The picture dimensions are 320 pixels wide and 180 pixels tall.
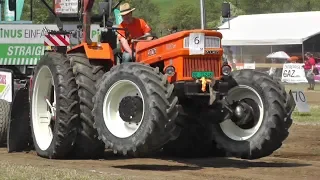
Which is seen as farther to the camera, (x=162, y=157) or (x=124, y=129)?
(x=162, y=157)

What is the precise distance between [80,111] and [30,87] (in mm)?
1417

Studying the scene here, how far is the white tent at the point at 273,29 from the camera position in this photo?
2003 inches

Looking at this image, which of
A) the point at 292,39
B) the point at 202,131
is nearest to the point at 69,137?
the point at 202,131

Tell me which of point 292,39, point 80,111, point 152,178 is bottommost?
Result: point 152,178

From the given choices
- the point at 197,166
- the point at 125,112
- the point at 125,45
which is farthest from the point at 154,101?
the point at 125,45

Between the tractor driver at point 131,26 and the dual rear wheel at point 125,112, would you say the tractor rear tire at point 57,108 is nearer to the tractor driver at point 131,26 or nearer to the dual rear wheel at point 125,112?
the dual rear wheel at point 125,112

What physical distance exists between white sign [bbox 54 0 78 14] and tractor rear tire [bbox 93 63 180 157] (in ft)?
8.36

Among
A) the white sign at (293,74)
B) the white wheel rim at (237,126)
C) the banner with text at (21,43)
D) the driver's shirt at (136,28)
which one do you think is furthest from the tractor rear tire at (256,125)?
the white sign at (293,74)

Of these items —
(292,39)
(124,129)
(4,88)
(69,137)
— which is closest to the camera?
(124,129)

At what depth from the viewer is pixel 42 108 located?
10.7m

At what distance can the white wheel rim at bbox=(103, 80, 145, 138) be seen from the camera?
9023 mm

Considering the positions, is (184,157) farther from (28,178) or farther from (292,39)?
(292,39)

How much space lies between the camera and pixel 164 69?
9.30 m

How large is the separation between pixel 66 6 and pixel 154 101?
12.4 ft
